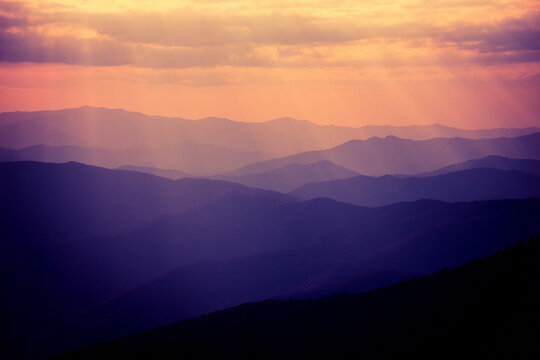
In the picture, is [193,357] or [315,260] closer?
[193,357]

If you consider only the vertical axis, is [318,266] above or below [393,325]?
above

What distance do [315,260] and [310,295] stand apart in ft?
264

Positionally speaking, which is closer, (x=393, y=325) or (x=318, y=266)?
(x=393, y=325)

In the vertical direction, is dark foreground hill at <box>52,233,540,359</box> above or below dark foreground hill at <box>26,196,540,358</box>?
below

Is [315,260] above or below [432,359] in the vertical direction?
above

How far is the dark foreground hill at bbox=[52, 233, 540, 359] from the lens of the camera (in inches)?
1528

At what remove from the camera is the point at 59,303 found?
192250 millimetres

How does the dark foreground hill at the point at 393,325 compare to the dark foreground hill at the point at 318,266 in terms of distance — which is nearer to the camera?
the dark foreground hill at the point at 393,325

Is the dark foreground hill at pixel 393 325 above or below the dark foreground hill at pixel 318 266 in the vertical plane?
below

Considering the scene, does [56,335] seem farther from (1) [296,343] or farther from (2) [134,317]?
(1) [296,343]

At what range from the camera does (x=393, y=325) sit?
49.6 m

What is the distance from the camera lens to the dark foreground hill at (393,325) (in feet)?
127

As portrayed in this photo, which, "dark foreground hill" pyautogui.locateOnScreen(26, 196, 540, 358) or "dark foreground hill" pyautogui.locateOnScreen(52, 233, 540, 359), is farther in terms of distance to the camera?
"dark foreground hill" pyautogui.locateOnScreen(26, 196, 540, 358)

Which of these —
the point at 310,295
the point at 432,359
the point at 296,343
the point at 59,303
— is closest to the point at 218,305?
the point at 59,303
